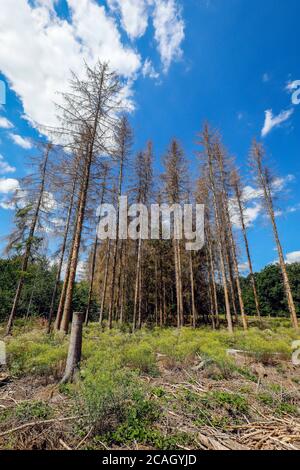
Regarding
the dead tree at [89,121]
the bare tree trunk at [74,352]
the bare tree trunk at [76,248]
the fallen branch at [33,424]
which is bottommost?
the fallen branch at [33,424]

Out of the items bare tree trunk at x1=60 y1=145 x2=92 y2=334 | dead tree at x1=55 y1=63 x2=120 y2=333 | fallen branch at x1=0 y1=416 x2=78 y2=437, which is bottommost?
fallen branch at x1=0 y1=416 x2=78 y2=437

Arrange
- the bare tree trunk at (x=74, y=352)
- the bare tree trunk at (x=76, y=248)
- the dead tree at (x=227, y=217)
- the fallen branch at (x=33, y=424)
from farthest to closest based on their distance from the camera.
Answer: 1. the dead tree at (x=227, y=217)
2. the bare tree trunk at (x=76, y=248)
3. the bare tree trunk at (x=74, y=352)
4. the fallen branch at (x=33, y=424)

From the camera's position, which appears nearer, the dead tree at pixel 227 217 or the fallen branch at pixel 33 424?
the fallen branch at pixel 33 424

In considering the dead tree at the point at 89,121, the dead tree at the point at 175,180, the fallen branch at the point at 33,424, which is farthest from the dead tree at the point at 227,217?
the fallen branch at the point at 33,424

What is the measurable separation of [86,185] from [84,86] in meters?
4.05

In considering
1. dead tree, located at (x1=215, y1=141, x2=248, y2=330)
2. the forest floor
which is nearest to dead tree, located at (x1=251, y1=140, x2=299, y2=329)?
dead tree, located at (x1=215, y1=141, x2=248, y2=330)

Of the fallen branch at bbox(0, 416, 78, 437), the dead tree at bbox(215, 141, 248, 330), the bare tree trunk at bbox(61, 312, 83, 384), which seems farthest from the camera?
the dead tree at bbox(215, 141, 248, 330)

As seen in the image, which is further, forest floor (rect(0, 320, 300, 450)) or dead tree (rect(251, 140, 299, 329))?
dead tree (rect(251, 140, 299, 329))

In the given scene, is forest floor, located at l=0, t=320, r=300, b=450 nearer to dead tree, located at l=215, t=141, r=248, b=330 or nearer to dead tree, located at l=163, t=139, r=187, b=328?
dead tree, located at l=215, t=141, r=248, b=330

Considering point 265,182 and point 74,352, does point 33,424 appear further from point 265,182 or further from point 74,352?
point 265,182

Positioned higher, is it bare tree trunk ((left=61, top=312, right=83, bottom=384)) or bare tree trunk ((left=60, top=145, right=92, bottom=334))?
bare tree trunk ((left=60, top=145, right=92, bottom=334))

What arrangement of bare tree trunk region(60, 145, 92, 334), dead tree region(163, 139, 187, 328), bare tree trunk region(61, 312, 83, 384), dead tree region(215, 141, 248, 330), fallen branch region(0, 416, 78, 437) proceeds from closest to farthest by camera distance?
1. fallen branch region(0, 416, 78, 437)
2. bare tree trunk region(61, 312, 83, 384)
3. bare tree trunk region(60, 145, 92, 334)
4. dead tree region(215, 141, 248, 330)
5. dead tree region(163, 139, 187, 328)

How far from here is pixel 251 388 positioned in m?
4.11

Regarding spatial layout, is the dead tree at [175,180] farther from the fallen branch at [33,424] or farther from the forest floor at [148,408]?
the fallen branch at [33,424]
